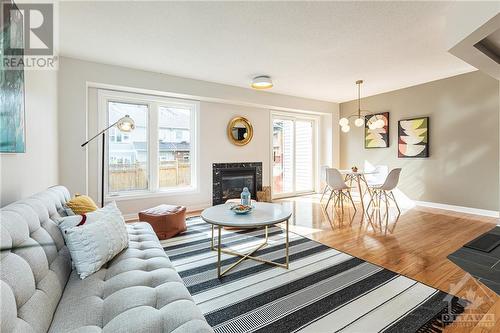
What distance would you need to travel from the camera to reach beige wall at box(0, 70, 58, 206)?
62.4 inches

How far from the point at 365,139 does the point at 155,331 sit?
5.94m

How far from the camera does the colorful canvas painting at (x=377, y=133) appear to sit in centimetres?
528

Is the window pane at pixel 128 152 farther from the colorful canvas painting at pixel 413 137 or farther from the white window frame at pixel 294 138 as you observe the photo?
the colorful canvas painting at pixel 413 137

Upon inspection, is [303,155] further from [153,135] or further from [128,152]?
[128,152]

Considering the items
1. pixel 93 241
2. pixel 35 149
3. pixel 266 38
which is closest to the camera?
pixel 93 241

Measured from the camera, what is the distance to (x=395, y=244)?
9.15 ft

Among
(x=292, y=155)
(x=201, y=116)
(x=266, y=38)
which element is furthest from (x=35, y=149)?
(x=292, y=155)

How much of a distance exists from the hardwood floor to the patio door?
1.26 m

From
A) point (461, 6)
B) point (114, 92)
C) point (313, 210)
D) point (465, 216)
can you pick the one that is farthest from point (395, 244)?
point (114, 92)

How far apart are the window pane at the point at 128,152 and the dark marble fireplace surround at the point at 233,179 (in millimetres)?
1316

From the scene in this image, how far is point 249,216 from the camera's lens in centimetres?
232

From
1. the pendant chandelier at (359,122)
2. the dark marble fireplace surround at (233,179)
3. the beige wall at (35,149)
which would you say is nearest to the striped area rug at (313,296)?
the beige wall at (35,149)

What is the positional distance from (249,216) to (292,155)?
395 centimetres

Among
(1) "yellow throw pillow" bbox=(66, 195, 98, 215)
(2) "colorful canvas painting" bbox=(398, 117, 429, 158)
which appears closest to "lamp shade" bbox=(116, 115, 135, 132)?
(1) "yellow throw pillow" bbox=(66, 195, 98, 215)
